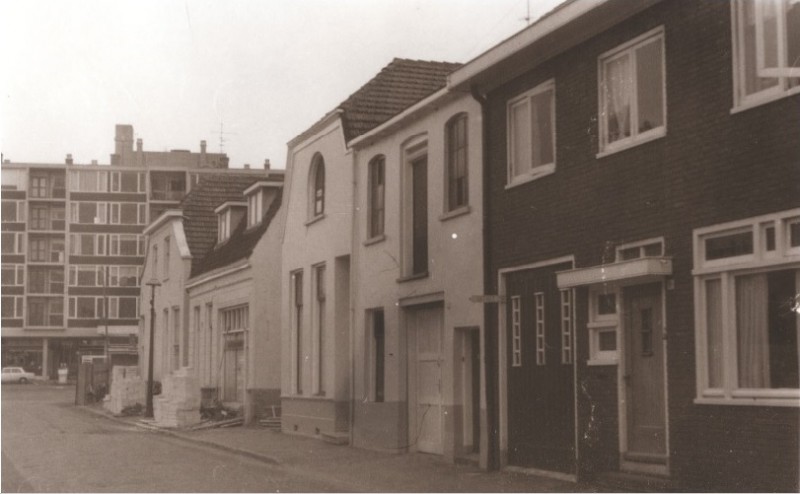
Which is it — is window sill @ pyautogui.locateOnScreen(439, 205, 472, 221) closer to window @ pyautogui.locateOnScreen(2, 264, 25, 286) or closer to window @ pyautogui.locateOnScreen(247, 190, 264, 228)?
window @ pyautogui.locateOnScreen(247, 190, 264, 228)

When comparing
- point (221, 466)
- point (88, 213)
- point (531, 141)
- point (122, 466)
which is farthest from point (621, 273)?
point (88, 213)

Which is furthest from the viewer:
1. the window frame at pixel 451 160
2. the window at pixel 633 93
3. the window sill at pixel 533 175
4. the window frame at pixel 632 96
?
the window frame at pixel 451 160

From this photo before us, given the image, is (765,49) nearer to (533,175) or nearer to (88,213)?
(533,175)

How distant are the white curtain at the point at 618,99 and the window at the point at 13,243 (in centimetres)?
8273

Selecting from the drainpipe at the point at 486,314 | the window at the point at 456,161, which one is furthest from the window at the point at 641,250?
the window at the point at 456,161

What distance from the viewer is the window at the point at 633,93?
43.1 feet

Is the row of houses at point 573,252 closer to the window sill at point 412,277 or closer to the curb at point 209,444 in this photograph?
the window sill at point 412,277

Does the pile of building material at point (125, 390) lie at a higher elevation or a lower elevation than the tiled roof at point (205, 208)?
lower

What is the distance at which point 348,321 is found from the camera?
24.2m

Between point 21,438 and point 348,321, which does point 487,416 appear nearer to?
point 348,321

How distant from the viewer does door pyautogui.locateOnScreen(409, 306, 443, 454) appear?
761 inches

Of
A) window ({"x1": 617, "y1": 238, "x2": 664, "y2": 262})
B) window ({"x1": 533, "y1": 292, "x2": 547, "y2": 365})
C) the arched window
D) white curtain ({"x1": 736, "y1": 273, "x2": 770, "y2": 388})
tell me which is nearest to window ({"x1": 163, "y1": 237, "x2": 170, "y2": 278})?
the arched window

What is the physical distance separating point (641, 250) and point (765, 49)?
300cm

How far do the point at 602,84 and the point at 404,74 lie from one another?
10.9 m
